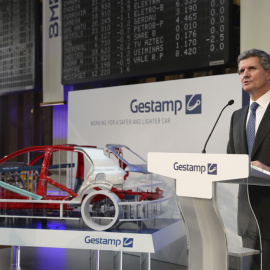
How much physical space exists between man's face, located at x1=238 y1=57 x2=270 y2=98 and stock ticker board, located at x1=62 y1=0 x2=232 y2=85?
169 cm

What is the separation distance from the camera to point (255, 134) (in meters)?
2.90

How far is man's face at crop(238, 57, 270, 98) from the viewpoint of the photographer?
2.99 metres

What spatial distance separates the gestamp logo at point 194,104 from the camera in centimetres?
506

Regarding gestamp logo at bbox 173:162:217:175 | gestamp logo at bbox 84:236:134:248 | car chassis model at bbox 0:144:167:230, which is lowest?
gestamp logo at bbox 84:236:134:248

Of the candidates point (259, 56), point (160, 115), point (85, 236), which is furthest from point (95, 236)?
point (259, 56)

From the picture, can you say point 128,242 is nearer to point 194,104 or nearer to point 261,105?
point 261,105

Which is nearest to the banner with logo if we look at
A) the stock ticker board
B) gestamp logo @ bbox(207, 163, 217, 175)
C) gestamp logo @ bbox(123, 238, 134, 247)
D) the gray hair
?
the stock ticker board

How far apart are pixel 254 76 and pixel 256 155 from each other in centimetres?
51

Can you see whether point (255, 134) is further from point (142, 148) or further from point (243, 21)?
point (142, 148)

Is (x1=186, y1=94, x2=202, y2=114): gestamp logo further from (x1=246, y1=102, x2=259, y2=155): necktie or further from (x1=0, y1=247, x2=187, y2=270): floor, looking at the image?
(x1=246, y1=102, x2=259, y2=155): necktie

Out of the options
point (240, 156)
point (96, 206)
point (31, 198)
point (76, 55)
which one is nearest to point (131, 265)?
point (96, 206)

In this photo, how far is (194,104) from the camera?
5.10 meters

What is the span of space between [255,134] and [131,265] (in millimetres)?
2847

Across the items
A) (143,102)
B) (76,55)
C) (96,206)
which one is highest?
(76,55)
